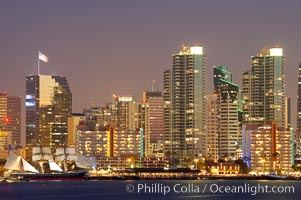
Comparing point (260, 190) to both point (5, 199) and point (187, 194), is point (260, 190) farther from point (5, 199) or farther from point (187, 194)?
point (5, 199)

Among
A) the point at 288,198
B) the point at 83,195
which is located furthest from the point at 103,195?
the point at 288,198

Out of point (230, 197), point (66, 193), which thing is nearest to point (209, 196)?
point (230, 197)

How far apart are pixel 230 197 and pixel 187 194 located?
29.2ft

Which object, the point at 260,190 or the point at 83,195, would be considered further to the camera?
the point at 260,190

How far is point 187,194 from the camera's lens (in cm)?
16625

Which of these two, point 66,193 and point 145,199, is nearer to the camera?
point 145,199

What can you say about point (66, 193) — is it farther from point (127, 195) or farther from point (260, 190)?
point (260, 190)

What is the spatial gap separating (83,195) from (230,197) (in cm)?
2332

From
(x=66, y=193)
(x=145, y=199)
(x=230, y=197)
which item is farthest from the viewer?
(x=66, y=193)

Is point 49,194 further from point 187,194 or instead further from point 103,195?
point 187,194

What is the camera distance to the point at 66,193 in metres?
170

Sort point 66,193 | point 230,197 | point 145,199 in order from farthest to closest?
point 66,193 → point 230,197 → point 145,199

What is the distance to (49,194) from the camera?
168 meters

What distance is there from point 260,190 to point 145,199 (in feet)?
126
